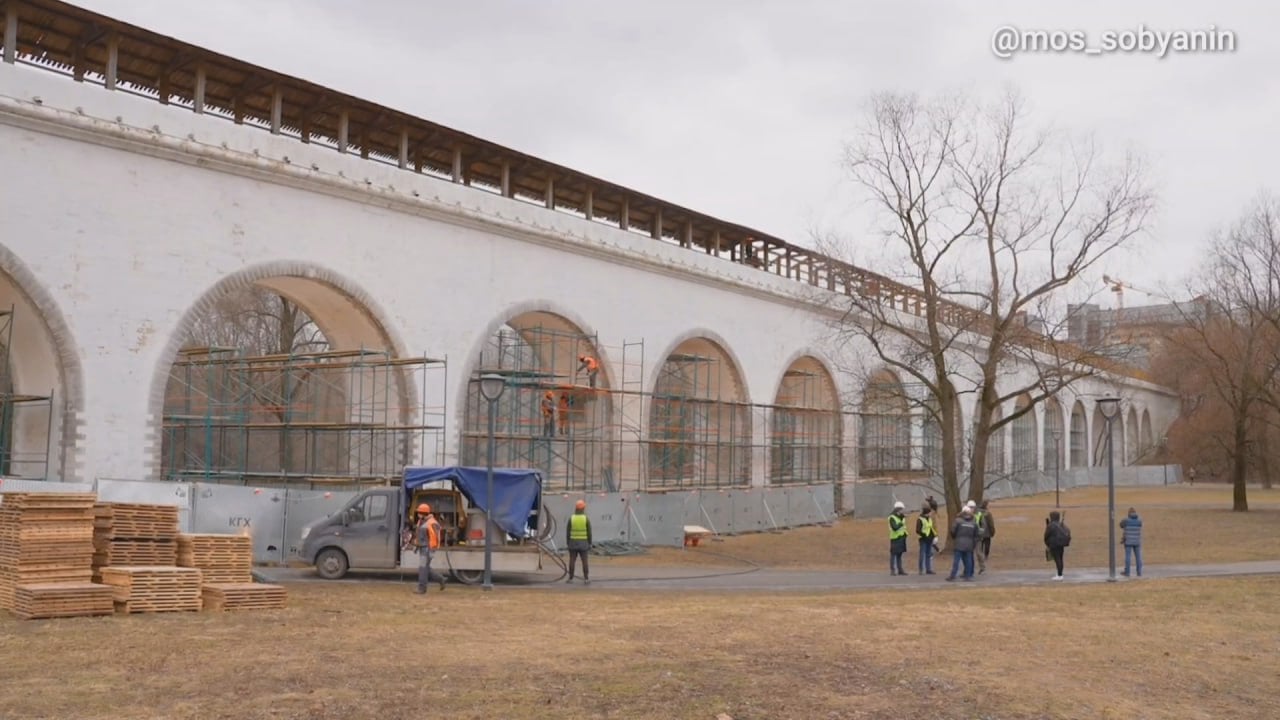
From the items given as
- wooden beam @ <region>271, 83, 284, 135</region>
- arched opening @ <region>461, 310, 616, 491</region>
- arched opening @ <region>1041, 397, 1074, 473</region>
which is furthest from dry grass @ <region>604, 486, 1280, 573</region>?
arched opening @ <region>1041, 397, 1074, 473</region>

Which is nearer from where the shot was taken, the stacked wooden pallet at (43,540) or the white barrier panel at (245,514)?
the stacked wooden pallet at (43,540)

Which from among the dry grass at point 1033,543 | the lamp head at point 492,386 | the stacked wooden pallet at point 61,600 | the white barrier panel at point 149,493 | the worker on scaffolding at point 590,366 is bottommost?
the dry grass at point 1033,543

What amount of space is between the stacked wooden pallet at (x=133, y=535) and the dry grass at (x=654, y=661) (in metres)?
1.45

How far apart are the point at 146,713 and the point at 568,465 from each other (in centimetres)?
2189

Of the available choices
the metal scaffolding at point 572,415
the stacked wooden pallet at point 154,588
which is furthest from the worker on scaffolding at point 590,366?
the stacked wooden pallet at point 154,588

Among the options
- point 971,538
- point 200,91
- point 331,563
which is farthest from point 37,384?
point 971,538

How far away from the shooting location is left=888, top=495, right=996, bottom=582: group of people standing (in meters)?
20.9

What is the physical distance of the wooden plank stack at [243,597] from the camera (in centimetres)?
1412

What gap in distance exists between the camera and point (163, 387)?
21297 millimetres

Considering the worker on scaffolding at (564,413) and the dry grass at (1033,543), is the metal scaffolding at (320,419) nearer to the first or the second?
the worker on scaffolding at (564,413)

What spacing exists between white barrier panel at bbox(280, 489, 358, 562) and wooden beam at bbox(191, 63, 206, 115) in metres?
7.98

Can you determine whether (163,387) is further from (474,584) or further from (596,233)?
(596,233)

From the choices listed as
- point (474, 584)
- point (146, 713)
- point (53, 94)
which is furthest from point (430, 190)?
point (146, 713)

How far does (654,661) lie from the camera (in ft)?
35.3
